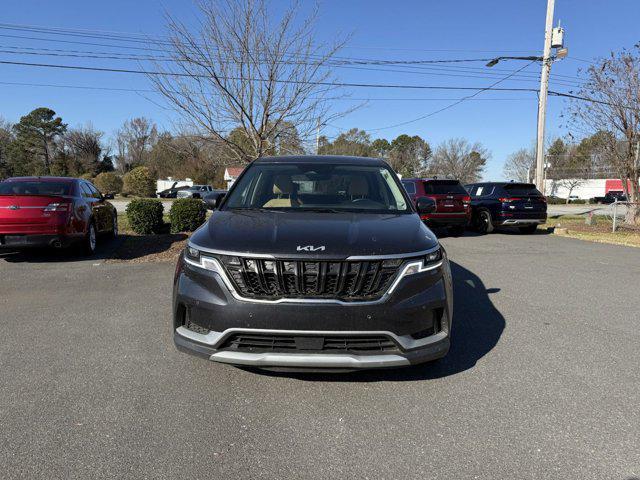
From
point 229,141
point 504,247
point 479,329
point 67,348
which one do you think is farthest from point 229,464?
point 504,247

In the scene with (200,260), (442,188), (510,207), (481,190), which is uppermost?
(442,188)

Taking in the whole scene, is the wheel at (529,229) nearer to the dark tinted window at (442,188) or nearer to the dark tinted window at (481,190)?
the dark tinted window at (481,190)

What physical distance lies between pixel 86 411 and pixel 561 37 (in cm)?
1933

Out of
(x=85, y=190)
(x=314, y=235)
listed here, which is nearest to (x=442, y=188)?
(x=85, y=190)

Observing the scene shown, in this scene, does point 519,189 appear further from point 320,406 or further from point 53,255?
point 320,406

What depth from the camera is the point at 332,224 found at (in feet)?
11.3

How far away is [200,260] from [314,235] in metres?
0.77

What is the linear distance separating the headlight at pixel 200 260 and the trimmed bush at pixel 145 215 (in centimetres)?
856

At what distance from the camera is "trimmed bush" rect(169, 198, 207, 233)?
1067 centimetres

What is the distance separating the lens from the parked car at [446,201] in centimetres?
1291

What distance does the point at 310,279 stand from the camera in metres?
2.91

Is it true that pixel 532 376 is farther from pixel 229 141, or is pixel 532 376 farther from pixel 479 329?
pixel 229 141

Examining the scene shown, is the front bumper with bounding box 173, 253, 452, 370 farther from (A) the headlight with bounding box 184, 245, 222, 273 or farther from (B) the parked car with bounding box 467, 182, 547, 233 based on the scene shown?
(B) the parked car with bounding box 467, 182, 547, 233

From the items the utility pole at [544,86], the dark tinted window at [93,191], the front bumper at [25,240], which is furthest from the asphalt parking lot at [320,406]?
the utility pole at [544,86]
